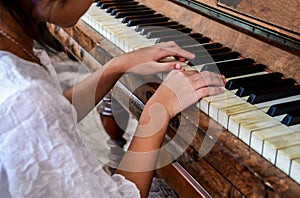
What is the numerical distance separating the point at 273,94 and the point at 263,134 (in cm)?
18

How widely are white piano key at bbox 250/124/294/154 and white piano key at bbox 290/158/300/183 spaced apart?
83 millimetres

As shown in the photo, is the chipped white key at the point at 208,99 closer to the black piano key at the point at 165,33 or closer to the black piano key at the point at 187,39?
the black piano key at the point at 187,39

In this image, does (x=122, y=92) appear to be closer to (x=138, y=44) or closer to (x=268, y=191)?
(x=138, y=44)

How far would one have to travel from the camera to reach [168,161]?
43.6 inches

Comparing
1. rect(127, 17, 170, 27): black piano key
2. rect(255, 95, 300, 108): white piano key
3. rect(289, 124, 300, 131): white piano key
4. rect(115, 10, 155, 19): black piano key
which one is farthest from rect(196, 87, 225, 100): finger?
rect(115, 10, 155, 19): black piano key

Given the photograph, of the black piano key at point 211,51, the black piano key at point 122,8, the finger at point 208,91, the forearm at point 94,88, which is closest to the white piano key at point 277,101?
the finger at point 208,91

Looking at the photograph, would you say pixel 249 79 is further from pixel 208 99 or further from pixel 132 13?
pixel 132 13

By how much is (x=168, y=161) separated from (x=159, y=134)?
0.14 metres

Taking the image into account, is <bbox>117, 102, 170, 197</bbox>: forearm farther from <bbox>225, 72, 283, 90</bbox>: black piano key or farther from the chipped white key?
<bbox>225, 72, 283, 90</bbox>: black piano key

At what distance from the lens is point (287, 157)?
79 cm

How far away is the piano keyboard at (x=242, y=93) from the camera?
84 cm

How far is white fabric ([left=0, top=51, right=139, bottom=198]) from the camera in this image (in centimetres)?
73

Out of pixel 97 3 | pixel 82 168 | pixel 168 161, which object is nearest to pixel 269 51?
pixel 168 161

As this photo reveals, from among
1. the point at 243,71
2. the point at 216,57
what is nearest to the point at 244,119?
the point at 243,71
